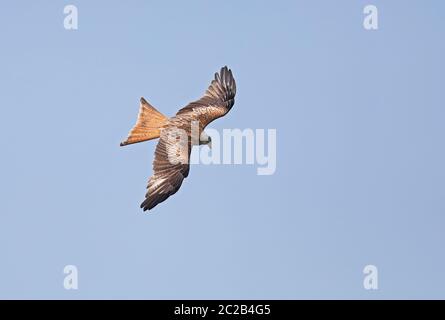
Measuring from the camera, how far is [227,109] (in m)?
19.8

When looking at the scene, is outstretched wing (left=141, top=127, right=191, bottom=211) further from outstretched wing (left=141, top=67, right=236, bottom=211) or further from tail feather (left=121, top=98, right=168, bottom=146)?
tail feather (left=121, top=98, right=168, bottom=146)

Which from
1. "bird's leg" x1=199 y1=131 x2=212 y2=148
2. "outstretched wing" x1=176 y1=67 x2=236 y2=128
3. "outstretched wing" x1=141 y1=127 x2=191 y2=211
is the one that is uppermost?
"outstretched wing" x1=176 y1=67 x2=236 y2=128

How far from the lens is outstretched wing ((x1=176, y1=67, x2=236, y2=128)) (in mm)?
19078

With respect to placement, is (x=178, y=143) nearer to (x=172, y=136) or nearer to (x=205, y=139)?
(x=172, y=136)

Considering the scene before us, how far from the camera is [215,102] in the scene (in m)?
19.9

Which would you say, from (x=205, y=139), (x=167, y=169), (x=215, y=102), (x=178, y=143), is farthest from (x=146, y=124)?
(x=215, y=102)

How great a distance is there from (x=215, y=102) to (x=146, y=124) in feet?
8.55

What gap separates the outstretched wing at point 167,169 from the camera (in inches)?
662

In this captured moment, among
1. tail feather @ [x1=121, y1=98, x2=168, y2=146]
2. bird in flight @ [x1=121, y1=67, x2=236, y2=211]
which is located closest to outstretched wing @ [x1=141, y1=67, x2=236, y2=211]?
bird in flight @ [x1=121, y1=67, x2=236, y2=211]

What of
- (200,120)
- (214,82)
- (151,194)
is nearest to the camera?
(151,194)
